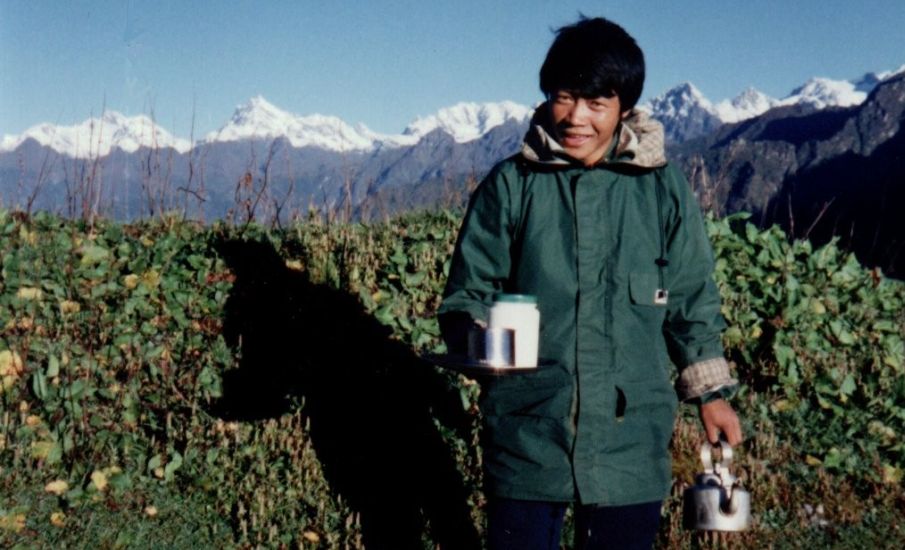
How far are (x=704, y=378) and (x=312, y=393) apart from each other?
9.27 feet

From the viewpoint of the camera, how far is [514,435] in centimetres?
247

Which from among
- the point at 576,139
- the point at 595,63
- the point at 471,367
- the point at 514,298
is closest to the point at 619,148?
the point at 576,139

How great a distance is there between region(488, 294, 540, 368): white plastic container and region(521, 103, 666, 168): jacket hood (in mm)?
457

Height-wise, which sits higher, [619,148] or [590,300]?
[619,148]

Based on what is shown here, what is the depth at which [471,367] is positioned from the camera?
7.20 feet

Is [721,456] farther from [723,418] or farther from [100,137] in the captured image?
[100,137]

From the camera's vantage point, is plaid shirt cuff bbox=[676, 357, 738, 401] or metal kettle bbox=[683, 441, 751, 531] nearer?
plaid shirt cuff bbox=[676, 357, 738, 401]

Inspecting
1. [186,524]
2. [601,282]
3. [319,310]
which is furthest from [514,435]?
[319,310]

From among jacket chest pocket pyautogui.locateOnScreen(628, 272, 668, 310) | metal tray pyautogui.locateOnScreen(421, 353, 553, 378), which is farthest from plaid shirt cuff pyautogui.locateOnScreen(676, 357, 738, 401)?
metal tray pyautogui.locateOnScreen(421, 353, 553, 378)

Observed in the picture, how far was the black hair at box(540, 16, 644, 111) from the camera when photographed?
8.18ft

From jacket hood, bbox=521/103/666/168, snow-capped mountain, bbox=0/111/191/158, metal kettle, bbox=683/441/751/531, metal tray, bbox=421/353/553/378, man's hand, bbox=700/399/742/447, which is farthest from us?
snow-capped mountain, bbox=0/111/191/158

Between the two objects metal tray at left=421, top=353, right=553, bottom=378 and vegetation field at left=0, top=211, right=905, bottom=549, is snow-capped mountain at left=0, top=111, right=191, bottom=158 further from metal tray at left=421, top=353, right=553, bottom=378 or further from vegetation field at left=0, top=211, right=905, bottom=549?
metal tray at left=421, top=353, right=553, bottom=378

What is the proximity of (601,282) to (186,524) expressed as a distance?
260cm

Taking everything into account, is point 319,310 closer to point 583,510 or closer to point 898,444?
point 583,510
